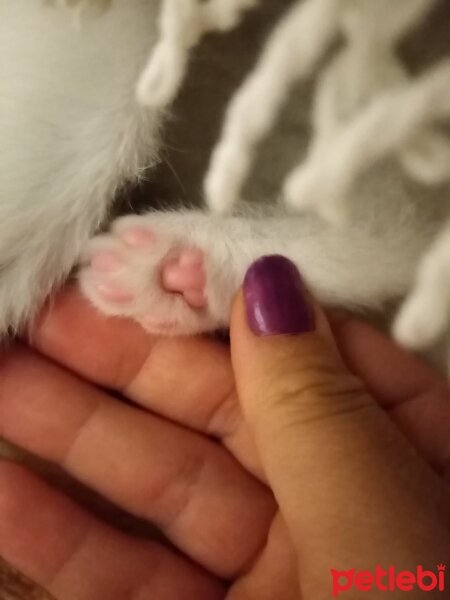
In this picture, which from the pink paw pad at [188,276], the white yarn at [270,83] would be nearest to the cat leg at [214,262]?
the pink paw pad at [188,276]

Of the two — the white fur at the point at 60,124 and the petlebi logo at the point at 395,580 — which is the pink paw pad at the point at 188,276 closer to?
the white fur at the point at 60,124

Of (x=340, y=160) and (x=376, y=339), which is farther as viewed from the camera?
(x=376, y=339)

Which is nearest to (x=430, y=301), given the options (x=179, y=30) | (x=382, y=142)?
(x=382, y=142)

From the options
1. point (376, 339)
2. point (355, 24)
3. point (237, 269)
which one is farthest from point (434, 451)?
point (355, 24)

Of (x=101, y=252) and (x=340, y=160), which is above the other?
(x=340, y=160)

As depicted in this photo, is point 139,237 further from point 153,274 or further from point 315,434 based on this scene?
point 315,434

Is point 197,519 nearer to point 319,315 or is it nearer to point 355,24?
point 319,315

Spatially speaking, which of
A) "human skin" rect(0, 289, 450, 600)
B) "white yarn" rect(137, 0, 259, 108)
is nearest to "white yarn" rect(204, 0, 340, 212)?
"white yarn" rect(137, 0, 259, 108)
